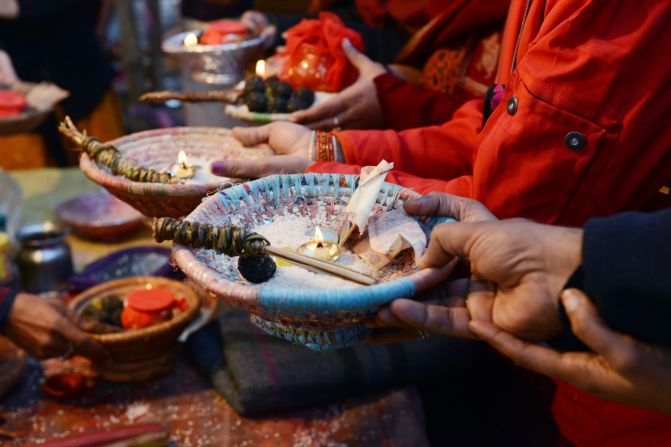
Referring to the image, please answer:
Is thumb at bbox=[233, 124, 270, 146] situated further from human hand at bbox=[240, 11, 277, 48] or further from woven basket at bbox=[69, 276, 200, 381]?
human hand at bbox=[240, 11, 277, 48]

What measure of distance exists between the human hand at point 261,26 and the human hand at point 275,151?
903 millimetres

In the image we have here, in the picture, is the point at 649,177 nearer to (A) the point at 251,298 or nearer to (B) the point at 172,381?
(A) the point at 251,298

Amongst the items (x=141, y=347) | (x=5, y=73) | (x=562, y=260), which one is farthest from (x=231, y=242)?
(x=5, y=73)

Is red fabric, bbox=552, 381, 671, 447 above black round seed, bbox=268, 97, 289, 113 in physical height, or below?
below

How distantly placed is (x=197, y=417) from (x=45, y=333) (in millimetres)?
428

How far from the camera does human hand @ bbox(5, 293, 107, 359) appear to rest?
152cm

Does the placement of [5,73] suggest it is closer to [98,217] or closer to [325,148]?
[98,217]

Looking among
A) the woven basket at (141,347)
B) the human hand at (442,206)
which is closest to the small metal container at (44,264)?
the woven basket at (141,347)

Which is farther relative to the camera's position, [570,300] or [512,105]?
[512,105]

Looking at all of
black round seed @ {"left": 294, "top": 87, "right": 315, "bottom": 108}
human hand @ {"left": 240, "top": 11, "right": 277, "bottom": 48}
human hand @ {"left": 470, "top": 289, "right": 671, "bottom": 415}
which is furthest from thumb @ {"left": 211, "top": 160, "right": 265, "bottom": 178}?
human hand @ {"left": 240, "top": 11, "right": 277, "bottom": 48}

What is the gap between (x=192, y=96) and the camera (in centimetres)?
143

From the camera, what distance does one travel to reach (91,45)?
3.27 m

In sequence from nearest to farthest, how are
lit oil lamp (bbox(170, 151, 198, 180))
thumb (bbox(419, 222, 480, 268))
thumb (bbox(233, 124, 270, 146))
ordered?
A: thumb (bbox(419, 222, 480, 268)) < lit oil lamp (bbox(170, 151, 198, 180)) < thumb (bbox(233, 124, 270, 146))

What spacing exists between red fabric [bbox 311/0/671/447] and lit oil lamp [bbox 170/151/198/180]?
20.7 inches
